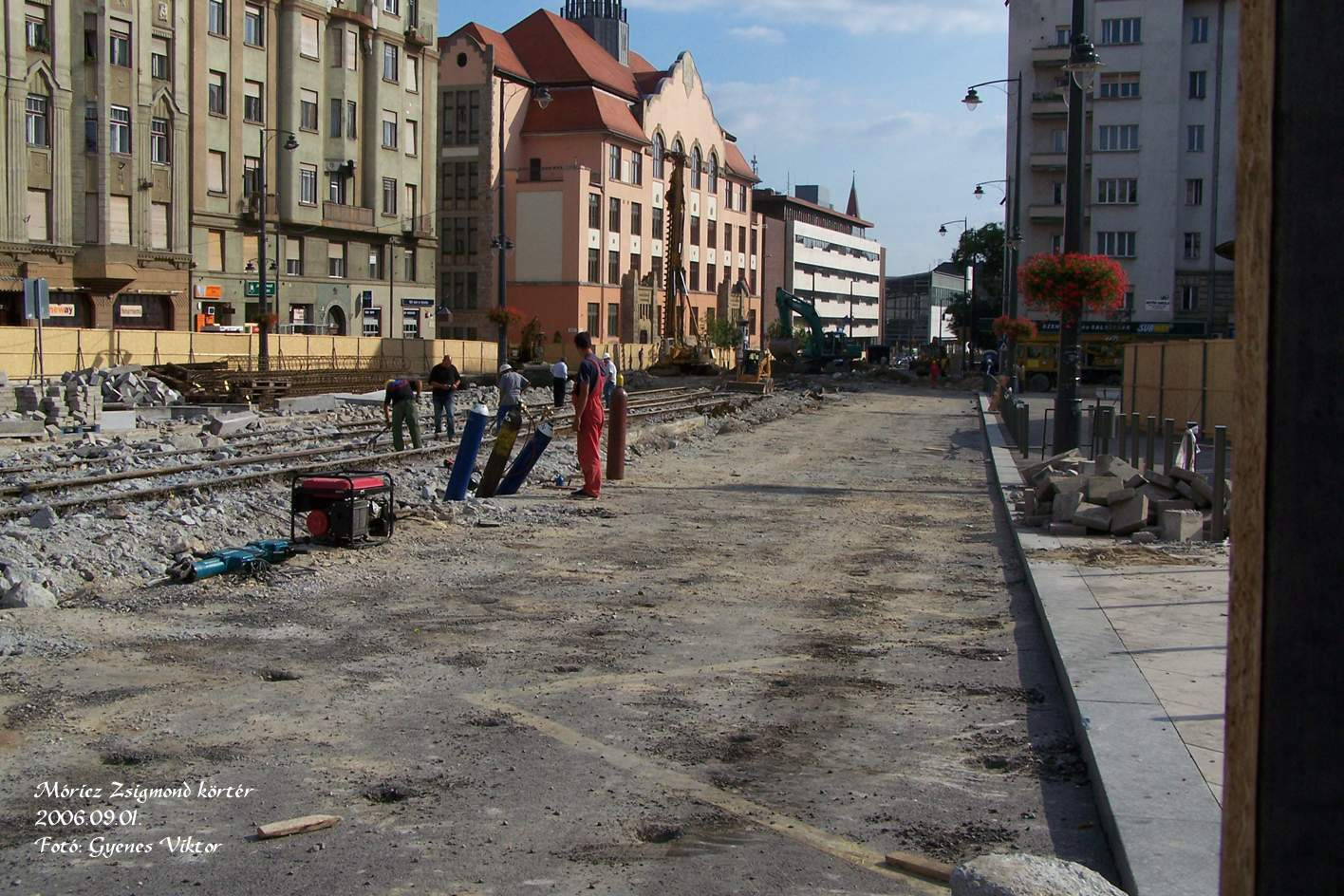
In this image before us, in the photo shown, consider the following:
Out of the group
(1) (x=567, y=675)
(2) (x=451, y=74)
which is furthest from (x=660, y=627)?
(2) (x=451, y=74)

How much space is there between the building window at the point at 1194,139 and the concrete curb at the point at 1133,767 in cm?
6787

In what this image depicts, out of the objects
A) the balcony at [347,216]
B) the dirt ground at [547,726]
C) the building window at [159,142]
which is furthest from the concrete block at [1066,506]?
the balcony at [347,216]

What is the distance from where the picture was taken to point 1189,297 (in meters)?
70.5

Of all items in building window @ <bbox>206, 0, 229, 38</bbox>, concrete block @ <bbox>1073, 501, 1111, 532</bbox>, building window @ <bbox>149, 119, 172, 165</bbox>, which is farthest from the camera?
building window @ <bbox>206, 0, 229, 38</bbox>

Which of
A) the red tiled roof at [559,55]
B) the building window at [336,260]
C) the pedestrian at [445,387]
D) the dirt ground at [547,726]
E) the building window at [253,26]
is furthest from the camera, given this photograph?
the red tiled roof at [559,55]

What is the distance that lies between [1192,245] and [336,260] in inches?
1714

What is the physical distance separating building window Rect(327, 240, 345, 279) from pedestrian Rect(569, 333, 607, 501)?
48021 mm

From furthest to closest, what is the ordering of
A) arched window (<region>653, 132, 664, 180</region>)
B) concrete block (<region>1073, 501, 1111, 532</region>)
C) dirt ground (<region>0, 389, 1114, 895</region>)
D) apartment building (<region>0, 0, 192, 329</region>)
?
arched window (<region>653, 132, 664, 180</region>) < apartment building (<region>0, 0, 192, 329</region>) < concrete block (<region>1073, 501, 1111, 532</region>) < dirt ground (<region>0, 389, 1114, 895</region>)

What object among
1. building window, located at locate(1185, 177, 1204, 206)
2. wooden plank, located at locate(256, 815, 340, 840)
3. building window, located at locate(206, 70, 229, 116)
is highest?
building window, located at locate(206, 70, 229, 116)

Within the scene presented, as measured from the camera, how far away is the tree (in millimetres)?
99438

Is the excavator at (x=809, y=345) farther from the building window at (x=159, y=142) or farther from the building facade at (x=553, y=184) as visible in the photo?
the building window at (x=159, y=142)

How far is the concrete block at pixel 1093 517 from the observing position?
12.5 metres

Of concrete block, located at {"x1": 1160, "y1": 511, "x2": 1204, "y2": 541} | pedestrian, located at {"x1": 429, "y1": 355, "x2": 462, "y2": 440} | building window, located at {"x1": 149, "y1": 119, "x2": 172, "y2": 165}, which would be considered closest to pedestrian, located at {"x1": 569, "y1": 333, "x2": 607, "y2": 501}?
concrete block, located at {"x1": 1160, "y1": 511, "x2": 1204, "y2": 541}

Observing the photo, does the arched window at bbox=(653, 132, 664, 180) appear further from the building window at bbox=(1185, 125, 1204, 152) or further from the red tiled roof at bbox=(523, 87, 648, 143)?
the building window at bbox=(1185, 125, 1204, 152)
